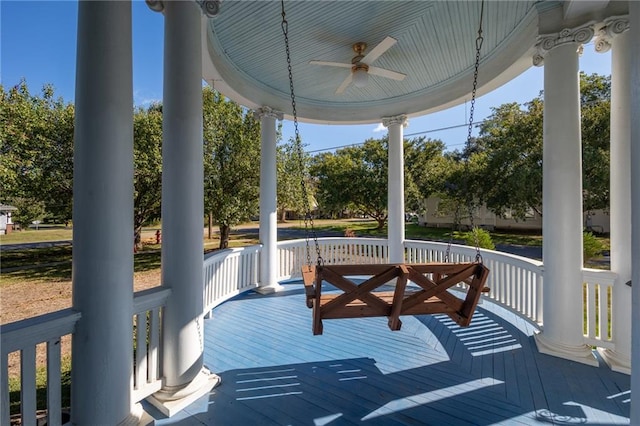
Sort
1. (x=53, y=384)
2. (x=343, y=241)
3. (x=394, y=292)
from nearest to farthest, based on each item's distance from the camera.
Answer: (x=53, y=384), (x=394, y=292), (x=343, y=241)

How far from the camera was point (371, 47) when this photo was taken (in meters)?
3.91

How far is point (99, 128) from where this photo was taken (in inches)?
68.2

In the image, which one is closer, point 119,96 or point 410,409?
point 119,96

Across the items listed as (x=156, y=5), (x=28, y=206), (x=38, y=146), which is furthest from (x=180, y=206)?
(x=28, y=206)

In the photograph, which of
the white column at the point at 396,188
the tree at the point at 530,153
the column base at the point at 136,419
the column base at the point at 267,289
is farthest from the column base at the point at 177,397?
the tree at the point at 530,153

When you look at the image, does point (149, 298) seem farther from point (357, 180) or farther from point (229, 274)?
point (357, 180)

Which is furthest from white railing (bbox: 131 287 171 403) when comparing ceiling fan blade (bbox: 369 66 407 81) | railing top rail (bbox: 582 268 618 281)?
railing top rail (bbox: 582 268 618 281)

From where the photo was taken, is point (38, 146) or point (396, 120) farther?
point (38, 146)

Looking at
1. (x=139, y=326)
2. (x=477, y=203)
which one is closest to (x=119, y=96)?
(x=139, y=326)

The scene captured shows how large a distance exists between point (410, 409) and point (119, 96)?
3064 millimetres

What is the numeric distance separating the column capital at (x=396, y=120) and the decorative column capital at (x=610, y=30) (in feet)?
A: 9.48

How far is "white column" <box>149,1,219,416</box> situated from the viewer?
2.41 meters

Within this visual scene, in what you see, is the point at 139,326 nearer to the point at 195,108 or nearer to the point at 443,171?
the point at 195,108

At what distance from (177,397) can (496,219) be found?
2171 centimetres
